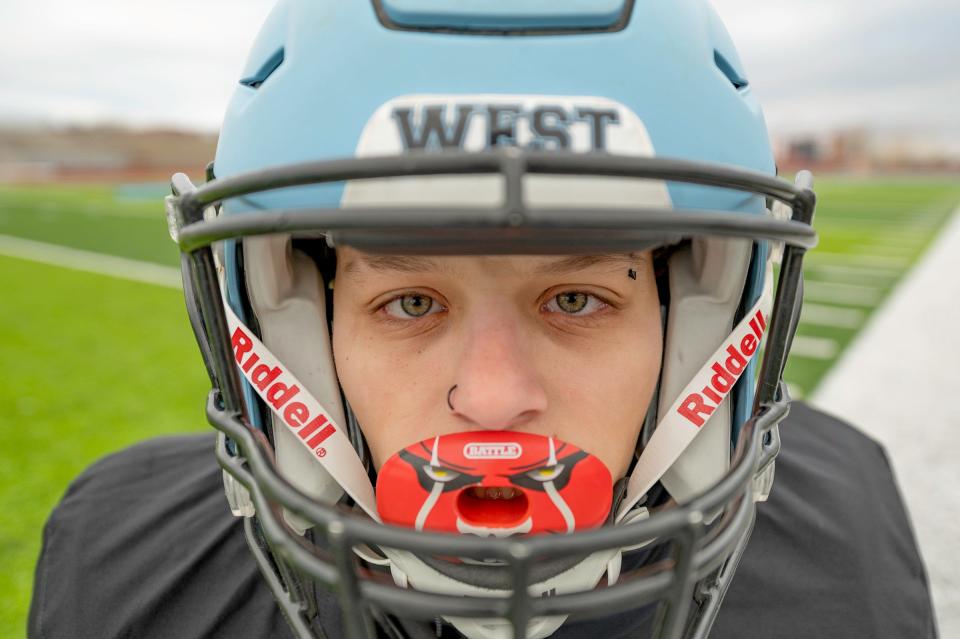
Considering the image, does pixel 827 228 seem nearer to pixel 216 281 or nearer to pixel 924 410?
pixel 924 410

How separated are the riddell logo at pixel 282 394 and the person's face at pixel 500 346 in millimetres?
92

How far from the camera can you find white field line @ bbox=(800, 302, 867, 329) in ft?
14.6

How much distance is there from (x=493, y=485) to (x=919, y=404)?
106 inches

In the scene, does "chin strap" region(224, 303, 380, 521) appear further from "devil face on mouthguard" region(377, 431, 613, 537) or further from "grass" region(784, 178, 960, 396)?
"grass" region(784, 178, 960, 396)

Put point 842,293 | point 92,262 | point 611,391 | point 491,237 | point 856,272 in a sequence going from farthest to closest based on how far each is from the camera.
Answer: point 92,262 → point 856,272 → point 842,293 → point 611,391 → point 491,237

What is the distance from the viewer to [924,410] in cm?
279

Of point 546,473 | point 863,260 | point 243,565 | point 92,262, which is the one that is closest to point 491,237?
point 546,473

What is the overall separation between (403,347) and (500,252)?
7.7 inches

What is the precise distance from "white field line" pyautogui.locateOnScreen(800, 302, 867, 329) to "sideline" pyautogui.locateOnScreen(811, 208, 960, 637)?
10cm

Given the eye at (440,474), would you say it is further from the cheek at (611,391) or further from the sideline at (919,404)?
the sideline at (919,404)

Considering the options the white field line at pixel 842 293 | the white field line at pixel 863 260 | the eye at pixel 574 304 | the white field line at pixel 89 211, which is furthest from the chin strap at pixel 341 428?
the white field line at pixel 89 211

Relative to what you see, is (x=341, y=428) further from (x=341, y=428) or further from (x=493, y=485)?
(x=493, y=485)

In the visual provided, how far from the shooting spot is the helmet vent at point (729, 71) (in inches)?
38.2

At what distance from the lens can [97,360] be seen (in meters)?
3.80
